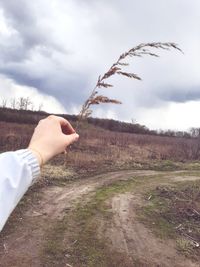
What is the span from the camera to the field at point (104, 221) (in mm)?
8961

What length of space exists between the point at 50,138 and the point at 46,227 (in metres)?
9.38

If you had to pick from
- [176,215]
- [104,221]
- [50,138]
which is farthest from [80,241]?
[50,138]

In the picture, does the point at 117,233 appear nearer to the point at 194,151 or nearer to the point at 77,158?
the point at 77,158

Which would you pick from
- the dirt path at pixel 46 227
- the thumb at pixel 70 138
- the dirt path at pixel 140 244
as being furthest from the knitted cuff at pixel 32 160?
the dirt path at pixel 140 244

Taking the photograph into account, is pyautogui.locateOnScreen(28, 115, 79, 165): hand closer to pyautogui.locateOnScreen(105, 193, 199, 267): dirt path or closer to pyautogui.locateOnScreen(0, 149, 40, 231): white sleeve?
pyautogui.locateOnScreen(0, 149, 40, 231): white sleeve

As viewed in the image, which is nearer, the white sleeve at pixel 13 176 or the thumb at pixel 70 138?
the white sleeve at pixel 13 176

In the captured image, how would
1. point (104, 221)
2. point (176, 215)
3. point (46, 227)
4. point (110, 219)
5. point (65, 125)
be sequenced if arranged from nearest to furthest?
point (65, 125) < point (46, 227) < point (104, 221) < point (110, 219) < point (176, 215)

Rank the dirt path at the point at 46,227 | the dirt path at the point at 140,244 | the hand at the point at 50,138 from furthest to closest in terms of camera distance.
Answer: the dirt path at the point at 140,244, the dirt path at the point at 46,227, the hand at the point at 50,138

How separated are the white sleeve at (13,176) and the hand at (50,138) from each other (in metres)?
0.06

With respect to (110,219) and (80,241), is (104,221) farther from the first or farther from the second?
(80,241)

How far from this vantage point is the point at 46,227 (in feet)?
34.0

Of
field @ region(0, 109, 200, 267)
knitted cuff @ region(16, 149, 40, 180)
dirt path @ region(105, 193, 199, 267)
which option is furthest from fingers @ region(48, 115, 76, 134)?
dirt path @ region(105, 193, 199, 267)

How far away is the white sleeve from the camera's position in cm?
107

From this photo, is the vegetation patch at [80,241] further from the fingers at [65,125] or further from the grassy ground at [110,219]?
the fingers at [65,125]
